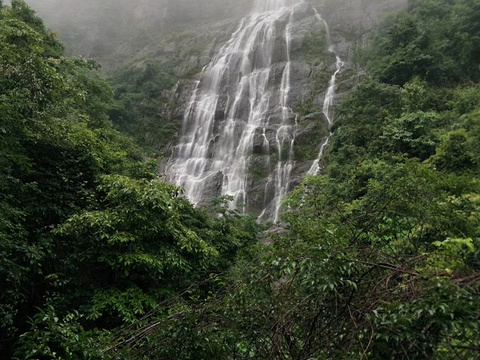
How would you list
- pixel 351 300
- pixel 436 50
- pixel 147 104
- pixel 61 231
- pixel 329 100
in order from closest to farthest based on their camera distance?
pixel 351 300
pixel 61 231
pixel 436 50
pixel 329 100
pixel 147 104

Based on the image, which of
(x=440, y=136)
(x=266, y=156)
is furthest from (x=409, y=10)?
(x=440, y=136)

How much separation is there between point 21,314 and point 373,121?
13045mm

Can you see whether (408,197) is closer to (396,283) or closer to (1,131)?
(396,283)

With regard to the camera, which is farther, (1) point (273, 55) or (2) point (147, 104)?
(2) point (147, 104)

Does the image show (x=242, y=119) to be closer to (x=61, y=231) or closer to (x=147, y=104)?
(x=147, y=104)

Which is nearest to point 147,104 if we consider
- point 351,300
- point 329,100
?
point 329,100

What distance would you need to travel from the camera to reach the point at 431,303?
2.16m

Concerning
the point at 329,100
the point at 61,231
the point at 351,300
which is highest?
the point at 329,100

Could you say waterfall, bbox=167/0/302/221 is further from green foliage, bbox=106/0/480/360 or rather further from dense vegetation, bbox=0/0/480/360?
green foliage, bbox=106/0/480/360

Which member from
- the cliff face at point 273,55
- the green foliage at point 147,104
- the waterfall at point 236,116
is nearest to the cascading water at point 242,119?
the waterfall at point 236,116

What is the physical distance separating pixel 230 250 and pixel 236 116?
17.1 m

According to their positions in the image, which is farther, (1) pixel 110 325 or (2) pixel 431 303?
(1) pixel 110 325

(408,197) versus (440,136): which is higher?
(440,136)

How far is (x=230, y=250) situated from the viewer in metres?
9.65
